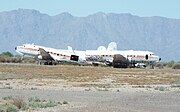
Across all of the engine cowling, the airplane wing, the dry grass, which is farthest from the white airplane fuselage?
the dry grass

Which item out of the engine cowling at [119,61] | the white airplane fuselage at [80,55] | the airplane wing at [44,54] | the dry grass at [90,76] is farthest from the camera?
the white airplane fuselage at [80,55]

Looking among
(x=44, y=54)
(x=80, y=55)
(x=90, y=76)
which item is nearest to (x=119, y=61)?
(x=80, y=55)

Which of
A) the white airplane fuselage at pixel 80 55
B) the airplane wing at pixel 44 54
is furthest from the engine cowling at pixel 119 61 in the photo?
the airplane wing at pixel 44 54

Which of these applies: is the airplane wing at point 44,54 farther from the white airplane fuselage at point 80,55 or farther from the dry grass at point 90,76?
the dry grass at point 90,76

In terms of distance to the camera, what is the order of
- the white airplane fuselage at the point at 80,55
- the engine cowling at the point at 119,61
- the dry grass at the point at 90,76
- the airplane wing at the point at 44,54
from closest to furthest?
the dry grass at the point at 90,76, the engine cowling at the point at 119,61, the airplane wing at the point at 44,54, the white airplane fuselage at the point at 80,55

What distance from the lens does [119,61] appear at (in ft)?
338

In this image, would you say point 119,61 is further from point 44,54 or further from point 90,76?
point 90,76

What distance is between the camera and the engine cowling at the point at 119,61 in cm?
10262

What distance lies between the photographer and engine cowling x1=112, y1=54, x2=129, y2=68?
10262cm

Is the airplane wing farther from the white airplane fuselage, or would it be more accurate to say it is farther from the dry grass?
the dry grass

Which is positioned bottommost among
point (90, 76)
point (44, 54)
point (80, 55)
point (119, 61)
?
point (90, 76)

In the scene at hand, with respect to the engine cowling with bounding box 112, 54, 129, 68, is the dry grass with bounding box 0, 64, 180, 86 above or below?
below

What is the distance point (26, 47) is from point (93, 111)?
8641cm

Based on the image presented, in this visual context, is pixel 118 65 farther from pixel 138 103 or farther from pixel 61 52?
pixel 138 103
